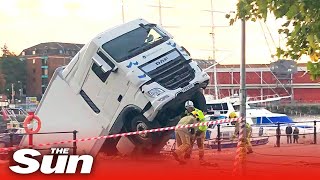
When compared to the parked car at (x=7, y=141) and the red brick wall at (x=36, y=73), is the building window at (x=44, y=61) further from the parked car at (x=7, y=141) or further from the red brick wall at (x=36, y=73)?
the parked car at (x=7, y=141)

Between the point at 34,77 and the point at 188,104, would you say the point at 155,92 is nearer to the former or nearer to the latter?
the point at 188,104

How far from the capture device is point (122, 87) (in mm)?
12977

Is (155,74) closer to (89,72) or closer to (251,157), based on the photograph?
(89,72)

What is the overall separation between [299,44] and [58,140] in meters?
7.16

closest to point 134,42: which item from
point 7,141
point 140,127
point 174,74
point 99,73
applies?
point 99,73

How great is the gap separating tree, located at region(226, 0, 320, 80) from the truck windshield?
4602 millimetres

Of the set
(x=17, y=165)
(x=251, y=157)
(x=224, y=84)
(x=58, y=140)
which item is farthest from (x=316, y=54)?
(x=224, y=84)

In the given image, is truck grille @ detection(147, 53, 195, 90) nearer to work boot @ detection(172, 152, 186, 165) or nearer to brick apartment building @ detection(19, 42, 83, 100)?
work boot @ detection(172, 152, 186, 165)

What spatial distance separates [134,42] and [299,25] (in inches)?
227

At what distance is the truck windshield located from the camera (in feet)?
43.1

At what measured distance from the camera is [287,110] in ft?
243

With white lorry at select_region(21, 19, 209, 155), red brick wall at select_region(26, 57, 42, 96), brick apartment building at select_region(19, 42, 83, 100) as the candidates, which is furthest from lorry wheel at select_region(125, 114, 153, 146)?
red brick wall at select_region(26, 57, 42, 96)

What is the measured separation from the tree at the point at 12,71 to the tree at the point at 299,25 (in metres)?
73.4

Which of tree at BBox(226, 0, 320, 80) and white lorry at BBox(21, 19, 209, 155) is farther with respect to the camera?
white lorry at BBox(21, 19, 209, 155)
